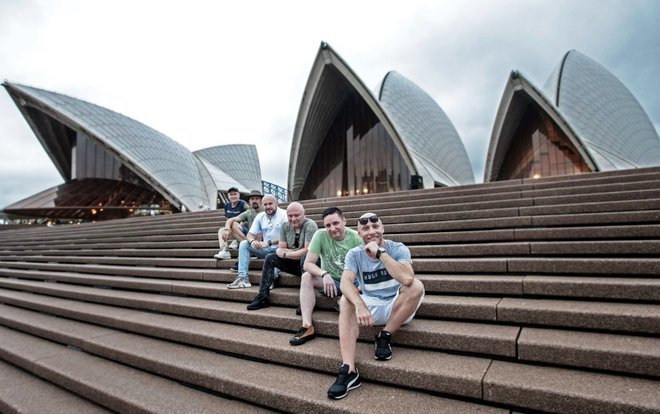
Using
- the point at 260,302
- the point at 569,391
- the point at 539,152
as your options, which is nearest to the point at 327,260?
the point at 260,302

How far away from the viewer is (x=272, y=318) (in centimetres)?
321

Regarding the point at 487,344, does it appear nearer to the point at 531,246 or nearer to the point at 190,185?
the point at 531,246

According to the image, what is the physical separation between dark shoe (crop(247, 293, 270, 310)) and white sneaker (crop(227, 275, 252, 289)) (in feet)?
1.97

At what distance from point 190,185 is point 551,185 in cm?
2552

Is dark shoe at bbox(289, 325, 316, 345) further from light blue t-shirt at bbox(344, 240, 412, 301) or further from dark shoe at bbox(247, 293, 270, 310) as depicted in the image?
dark shoe at bbox(247, 293, 270, 310)

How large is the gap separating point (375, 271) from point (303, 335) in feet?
2.77

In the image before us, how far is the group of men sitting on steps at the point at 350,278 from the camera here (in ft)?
7.73

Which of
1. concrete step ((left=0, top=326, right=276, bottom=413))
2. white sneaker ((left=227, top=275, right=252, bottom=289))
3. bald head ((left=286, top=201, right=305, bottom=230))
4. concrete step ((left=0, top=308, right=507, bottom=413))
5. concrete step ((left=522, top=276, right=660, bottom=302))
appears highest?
bald head ((left=286, top=201, right=305, bottom=230))

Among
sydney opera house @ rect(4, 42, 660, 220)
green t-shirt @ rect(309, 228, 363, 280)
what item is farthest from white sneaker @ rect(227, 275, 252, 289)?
sydney opera house @ rect(4, 42, 660, 220)

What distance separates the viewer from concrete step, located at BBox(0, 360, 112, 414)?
2652 millimetres

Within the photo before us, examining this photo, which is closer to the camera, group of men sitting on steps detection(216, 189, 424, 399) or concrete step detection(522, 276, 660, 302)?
group of men sitting on steps detection(216, 189, 424, 399)

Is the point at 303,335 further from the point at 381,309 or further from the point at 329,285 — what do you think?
the point at 381,309

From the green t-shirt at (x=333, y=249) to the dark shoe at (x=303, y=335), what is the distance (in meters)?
0.54

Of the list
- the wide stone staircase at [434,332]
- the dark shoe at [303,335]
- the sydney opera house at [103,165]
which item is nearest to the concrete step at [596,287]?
the wide stone staircase at [434,332]
